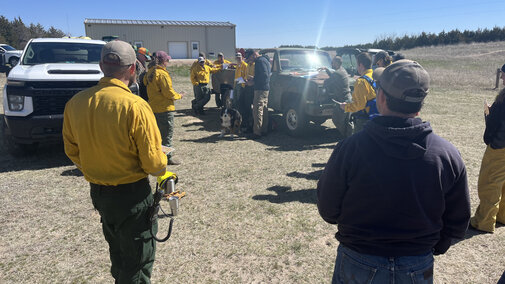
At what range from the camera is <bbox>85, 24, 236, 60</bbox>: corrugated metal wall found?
3709 cm

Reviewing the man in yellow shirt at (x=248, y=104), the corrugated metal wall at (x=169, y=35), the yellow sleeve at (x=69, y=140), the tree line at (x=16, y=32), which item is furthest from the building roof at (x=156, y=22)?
the yellow sleeve at (x=69, y=140)

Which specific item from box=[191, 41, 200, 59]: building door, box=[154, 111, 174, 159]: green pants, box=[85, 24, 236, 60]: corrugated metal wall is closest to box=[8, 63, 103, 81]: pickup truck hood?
box=[154, 111, 174, 159]: green pants

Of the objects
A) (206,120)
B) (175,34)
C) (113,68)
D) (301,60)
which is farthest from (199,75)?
(175,34)

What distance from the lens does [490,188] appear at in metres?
3.78

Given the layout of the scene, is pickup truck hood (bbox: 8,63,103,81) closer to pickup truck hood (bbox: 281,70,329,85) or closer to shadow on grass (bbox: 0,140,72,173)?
shadow on grass (bbox: 0,140,72,173)

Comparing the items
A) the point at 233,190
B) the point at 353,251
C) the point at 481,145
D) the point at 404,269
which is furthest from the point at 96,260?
the point at 481,145

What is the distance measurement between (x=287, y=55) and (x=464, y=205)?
298 inches

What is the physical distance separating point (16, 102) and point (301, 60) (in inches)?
245

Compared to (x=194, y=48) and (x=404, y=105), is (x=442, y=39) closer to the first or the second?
(x=194, y=48)

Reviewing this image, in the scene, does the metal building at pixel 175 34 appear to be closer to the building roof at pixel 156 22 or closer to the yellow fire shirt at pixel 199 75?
the building roof at pixel 156 22

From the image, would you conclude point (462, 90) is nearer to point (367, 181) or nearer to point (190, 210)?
point (190, 210)

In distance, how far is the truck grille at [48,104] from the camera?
560cm

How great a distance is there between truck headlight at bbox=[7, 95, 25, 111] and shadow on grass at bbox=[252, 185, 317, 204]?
414 centimetres

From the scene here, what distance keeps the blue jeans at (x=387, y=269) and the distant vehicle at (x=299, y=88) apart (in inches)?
233
